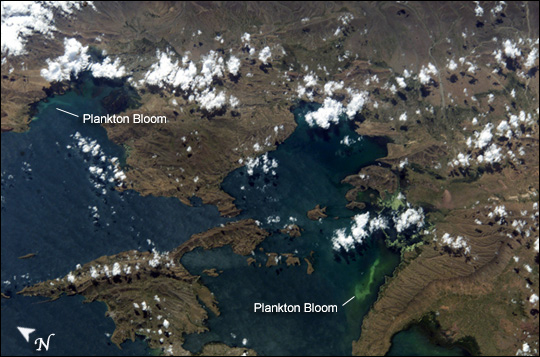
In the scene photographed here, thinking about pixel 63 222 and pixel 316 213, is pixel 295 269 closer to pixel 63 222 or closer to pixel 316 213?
pixel 316 213

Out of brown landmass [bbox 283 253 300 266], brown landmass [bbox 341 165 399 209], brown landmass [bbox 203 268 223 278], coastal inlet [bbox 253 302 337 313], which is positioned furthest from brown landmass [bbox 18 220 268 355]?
Answer: brown landmass [bbox 341 165 399 209]

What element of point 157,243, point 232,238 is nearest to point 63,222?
point 157,243

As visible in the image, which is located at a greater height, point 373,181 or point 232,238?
point 373,181

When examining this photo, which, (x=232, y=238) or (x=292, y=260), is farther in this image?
(x=292, y=260)

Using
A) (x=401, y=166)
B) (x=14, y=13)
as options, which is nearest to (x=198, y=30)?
(x=14, y=13)

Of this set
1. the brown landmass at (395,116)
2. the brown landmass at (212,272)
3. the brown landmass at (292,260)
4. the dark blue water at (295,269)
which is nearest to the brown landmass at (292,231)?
the dark blue water at (295,269)
